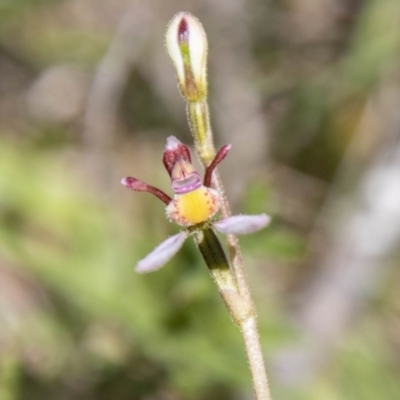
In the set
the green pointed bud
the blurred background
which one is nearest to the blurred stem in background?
the green pointed bud

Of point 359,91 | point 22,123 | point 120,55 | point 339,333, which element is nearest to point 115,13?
point 120,55

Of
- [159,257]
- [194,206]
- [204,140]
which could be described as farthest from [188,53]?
[159,257]

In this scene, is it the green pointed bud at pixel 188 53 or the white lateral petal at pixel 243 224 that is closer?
the white lateral petal at pixel 243 224

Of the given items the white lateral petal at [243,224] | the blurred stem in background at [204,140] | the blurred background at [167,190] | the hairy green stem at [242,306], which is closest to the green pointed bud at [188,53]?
the blurred stem in background at [204,140]

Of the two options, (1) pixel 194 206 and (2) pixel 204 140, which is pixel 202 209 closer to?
(1) pixel 194 206

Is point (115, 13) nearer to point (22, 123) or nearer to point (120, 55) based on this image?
point (120, 55)

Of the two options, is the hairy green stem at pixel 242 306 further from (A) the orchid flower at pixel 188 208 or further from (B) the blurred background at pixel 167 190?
(B) the blurred background at pixel 167 190

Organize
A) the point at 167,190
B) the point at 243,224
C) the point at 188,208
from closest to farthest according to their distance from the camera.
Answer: the point at 243,224 < the point at 188,208 < the point at 167,190
